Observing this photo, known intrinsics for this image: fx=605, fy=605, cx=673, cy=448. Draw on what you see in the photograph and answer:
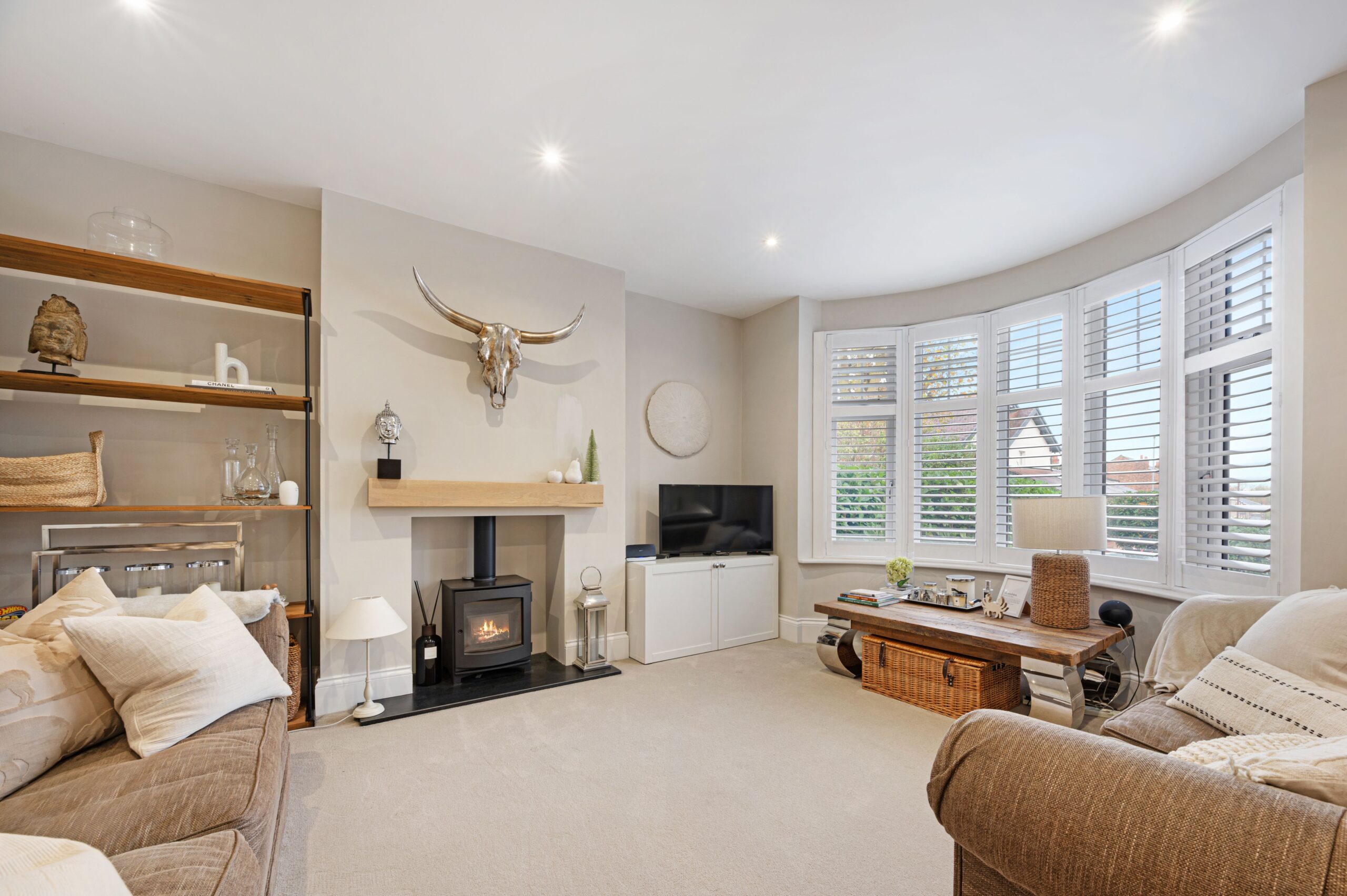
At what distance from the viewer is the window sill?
3152mm

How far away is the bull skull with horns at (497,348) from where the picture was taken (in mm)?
3568

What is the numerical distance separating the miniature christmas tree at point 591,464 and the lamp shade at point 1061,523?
2536 millimetres

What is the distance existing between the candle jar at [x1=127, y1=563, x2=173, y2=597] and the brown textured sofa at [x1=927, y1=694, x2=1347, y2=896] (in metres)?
3.41

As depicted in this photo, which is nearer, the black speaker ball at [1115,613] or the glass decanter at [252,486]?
the glass decanter at [252,486]

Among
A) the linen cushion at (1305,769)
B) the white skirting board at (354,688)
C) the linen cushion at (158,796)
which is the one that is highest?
the linen cushion at (1305,769)

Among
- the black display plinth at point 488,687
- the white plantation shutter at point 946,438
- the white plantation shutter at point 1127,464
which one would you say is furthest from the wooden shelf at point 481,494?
the white plantation shutter at point 1127,464

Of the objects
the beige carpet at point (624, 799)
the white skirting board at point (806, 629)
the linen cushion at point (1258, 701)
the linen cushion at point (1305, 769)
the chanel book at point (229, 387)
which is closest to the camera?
the linen cushion at point (1305, 769)

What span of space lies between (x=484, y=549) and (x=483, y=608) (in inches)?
13.8

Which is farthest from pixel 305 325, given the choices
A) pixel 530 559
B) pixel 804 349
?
pixel 804 349

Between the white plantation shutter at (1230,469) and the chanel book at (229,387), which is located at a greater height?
the chanel book at (229,387)

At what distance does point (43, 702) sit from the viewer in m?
1.61

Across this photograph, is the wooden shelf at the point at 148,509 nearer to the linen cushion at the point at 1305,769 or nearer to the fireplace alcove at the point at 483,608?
the fireplace alcove at the point at 483,608

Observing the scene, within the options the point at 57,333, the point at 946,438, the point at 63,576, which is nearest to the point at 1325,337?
the point at 946,438

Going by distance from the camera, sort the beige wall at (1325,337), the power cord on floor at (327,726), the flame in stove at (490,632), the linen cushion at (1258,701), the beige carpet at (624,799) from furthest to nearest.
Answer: the flame in stove at (490,632) < the power cord on floor at (327,726) < the beige wall at (1325,337) < the beige carpet at (624,799) < the linen cushion at (1258,701)
